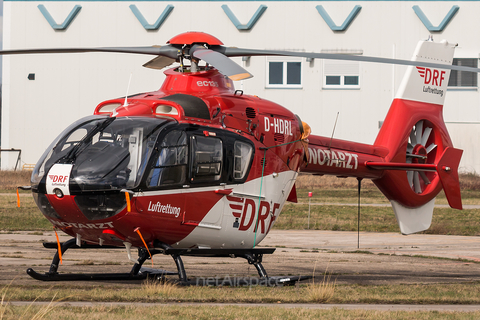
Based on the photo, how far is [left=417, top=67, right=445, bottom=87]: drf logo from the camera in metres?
17.6

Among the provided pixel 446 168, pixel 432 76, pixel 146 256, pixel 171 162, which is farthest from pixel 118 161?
pixel 432 76

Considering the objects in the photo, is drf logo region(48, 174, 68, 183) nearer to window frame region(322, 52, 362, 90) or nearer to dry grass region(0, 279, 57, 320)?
dry grass region(0, 279, 57, 320)

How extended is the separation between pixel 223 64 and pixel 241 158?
7.35ft

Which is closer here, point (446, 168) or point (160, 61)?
point (160, 61)

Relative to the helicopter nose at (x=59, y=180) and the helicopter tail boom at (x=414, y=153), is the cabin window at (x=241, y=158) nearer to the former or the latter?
the helicopter nose at (x=59, y=180)

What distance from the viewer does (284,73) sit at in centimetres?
4266

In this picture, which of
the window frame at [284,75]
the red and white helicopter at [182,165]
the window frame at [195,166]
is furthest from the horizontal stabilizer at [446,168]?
the window frame at [284,75]

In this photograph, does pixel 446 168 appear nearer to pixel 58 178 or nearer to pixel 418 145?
pixel 418 145

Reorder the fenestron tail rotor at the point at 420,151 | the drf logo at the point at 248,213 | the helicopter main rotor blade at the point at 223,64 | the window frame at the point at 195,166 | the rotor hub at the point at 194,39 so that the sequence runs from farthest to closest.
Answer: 1. the fenestron tail rotor at the point at 420,151
2. the drf logo at the point at 248,213
3. the rotor hub at the point at 194,39
4. the window frame at the point at 195,166
5. the helicopter main rotor blade at the point at 223,64

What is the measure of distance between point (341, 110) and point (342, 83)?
1.75m

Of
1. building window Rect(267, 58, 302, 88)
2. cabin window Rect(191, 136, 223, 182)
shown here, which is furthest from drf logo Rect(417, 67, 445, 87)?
building window Rect(267, 58, 302, 88)

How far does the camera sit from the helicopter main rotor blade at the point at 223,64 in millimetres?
10086

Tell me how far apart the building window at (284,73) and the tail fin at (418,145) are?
24.8 m

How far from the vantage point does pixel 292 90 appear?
139 ft
